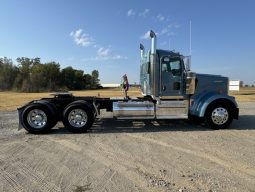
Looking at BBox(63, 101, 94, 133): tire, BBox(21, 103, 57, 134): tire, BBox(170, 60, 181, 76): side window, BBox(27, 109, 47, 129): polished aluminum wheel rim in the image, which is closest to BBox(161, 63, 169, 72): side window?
BBox(170, 60, 181, 76): side window

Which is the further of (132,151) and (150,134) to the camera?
(150,134)

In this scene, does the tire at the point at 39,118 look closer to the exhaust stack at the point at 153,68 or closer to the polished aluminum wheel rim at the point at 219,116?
the exhaust stack at the point at 153,68

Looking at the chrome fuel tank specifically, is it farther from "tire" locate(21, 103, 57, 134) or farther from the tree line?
the tree line

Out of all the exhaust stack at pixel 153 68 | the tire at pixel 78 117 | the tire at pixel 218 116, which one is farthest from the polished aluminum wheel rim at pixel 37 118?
the tire at pixel 218 116

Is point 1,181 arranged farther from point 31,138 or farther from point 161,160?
point 31,138

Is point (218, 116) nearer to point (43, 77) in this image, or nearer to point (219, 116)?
point (219, 116)

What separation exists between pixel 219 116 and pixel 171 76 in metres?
2.30

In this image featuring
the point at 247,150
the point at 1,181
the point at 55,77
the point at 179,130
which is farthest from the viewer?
the point at 55,77

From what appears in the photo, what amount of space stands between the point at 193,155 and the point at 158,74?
5045 millimetres

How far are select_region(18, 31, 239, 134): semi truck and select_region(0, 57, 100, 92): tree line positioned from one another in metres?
72.0

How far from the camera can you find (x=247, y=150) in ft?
27.2

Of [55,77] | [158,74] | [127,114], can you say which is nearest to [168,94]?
[158,74]

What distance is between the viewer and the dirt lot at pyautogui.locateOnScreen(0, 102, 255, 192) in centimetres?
575

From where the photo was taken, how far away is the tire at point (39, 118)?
11.2 meters
